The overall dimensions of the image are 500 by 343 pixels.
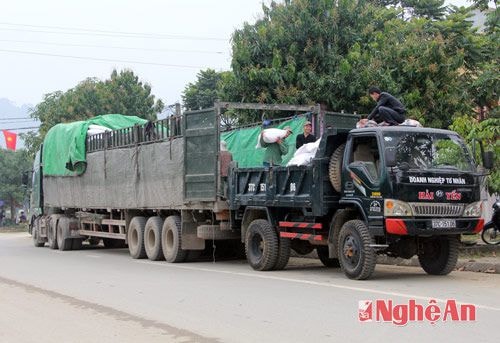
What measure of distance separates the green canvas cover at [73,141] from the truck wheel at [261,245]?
270 inches

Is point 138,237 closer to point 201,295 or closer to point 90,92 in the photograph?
point 201,295

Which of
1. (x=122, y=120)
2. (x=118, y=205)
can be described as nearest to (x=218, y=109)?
(x=118, y=205)

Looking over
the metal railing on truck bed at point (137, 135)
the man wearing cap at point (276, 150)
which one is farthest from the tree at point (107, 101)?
the man wearing cap at point (276, 150)

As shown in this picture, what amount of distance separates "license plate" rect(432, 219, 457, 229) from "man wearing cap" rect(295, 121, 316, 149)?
342 centimetres

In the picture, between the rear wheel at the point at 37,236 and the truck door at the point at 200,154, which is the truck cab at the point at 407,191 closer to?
the truck door at the point at 200,154

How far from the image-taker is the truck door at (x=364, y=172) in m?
10.1

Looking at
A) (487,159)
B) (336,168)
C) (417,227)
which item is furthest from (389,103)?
(417,227)

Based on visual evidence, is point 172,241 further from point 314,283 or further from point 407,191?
point 407,191

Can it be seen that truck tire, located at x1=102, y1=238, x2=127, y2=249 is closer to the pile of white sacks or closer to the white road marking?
the white road marking

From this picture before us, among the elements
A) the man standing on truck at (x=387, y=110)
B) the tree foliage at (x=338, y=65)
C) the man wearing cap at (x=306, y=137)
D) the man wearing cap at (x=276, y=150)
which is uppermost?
the tree foliage at (x=338, y=65)

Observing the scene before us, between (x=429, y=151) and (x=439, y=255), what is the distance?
1.89 meters

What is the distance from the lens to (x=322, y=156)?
435 inches

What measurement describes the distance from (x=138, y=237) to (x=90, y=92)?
1850 centimetres

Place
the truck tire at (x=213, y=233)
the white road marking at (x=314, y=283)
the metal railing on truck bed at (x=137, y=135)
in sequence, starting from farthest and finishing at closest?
the metal railing on truck bed at (x=137, y=135) < the truck tire at (x=213, y=233) < the white road marking at (x=314, y=283)
